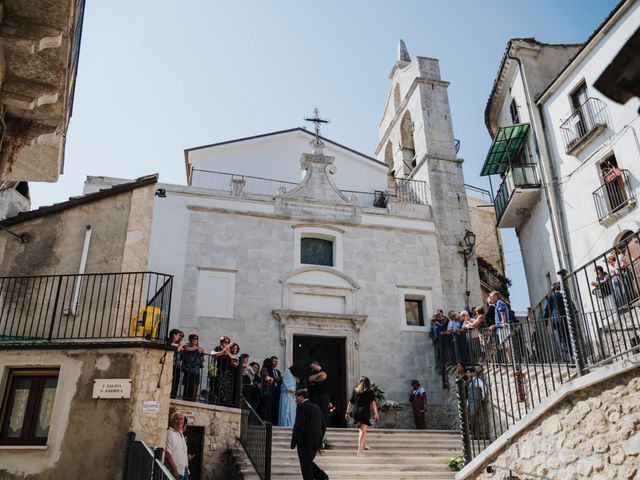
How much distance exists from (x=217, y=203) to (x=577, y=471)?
13.3 metres

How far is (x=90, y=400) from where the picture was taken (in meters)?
8.90

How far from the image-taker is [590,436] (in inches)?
249

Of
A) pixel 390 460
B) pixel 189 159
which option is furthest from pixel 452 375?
pixel 189 159

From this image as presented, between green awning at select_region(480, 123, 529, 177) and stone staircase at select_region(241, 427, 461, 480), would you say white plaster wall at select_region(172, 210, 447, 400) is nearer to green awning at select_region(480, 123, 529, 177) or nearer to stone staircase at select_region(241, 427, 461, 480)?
stone staircase at select_region(241, 427, 461, 480)

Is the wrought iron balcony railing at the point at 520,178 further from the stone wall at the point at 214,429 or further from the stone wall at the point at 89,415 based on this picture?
the stone wall at the point at 89,415

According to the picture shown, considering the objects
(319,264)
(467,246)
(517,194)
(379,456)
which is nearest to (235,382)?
(379,456)

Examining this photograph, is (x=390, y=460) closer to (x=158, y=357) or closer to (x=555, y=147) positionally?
(x=158, y=357)

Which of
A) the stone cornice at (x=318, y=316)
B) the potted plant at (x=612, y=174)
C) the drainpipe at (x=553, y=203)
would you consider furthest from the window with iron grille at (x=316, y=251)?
the potted plant at (x=612, y=174)

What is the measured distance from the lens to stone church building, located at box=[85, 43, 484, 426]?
54.0ft

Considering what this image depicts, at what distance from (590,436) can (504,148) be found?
15535 mm

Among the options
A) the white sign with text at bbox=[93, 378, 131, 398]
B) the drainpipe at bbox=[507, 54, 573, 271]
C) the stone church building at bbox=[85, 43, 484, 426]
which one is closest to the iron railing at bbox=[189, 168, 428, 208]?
the stone church building at bbox=[85, 43, 484, 426]

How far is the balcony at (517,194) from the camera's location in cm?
1900

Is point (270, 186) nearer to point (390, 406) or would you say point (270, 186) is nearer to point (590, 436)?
point (390, 406)

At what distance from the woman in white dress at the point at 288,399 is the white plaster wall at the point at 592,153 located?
8.99 m
